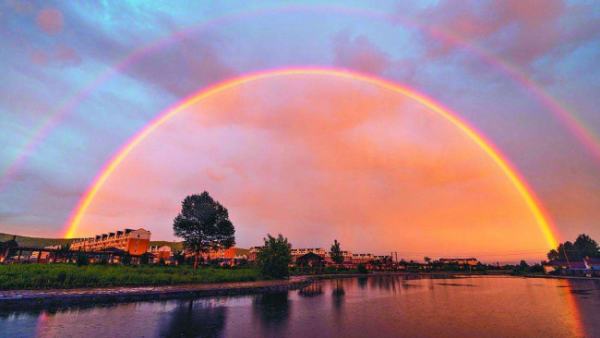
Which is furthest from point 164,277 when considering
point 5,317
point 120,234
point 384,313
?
point 120,234

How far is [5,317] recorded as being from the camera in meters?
19.2

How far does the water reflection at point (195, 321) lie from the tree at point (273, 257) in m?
24.7

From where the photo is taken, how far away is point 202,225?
5962 centimetres

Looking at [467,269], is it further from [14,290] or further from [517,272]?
[14,290]

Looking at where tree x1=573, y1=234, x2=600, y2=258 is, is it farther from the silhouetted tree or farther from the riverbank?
the riverbank

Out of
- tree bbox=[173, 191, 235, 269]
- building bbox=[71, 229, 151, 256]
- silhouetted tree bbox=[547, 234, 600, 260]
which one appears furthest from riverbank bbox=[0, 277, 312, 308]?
silhouetted tree bbox=[547, 234, 600, 260]

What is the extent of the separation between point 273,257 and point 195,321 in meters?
32.0

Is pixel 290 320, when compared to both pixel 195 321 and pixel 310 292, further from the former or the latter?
pixel 310 292

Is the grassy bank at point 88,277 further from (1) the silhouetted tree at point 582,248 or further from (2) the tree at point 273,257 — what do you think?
Answer: (1) the silhouetted tree at point 582,248

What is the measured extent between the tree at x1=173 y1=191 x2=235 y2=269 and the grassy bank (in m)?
16.5

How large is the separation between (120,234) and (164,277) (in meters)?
87.8

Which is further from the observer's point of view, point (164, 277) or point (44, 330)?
point (164, 277)

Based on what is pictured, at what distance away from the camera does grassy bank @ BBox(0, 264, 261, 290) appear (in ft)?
91.2

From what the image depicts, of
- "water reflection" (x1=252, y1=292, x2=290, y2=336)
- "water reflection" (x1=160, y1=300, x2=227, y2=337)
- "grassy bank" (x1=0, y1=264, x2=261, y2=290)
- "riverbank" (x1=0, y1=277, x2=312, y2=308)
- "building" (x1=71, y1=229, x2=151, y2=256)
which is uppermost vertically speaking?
"building" (x1=71, y1=229, x2=151, y2=256)
